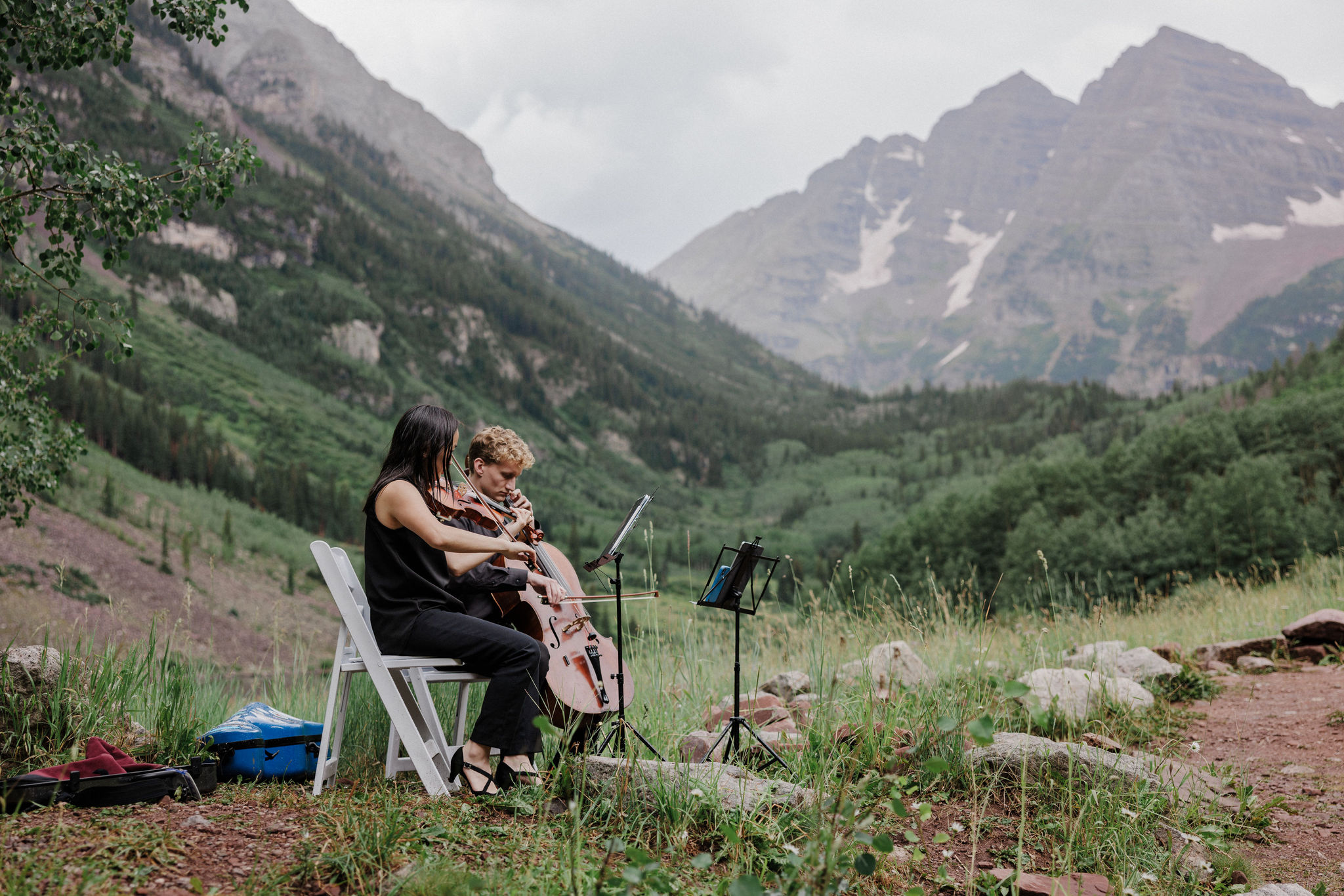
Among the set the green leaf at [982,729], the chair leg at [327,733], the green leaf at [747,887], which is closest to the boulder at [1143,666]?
the green leaf at [982,729]

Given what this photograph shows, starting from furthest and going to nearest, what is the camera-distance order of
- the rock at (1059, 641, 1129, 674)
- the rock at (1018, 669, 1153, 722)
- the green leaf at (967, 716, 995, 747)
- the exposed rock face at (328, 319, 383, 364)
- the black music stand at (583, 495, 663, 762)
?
the exposed rock face at (328, 319, 383, 364) < the rock at (1059, 641, 1129, 674) < the rock at (1018, 669, 1153, 722) < the black music stand at (583, 495, 663, 762) < the green leaf at (967, 716, 995, 747)

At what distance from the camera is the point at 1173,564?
3434cm

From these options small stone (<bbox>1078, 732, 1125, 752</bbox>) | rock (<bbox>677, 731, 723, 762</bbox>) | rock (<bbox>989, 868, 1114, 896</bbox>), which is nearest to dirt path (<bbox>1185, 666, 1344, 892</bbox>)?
small stone (<bbox>1078, 732, 1125, 752</bbox>)

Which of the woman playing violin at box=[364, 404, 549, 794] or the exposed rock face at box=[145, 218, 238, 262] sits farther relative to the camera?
the exposed rock face at box=[145, 218, 238, 262]

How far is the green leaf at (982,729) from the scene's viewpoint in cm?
211

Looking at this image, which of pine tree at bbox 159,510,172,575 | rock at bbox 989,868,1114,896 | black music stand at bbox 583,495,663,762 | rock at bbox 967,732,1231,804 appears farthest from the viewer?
pine tree at bbox 159,510,172,575

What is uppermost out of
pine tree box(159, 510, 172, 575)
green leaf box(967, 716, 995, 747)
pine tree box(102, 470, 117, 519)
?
green leaf box(967, 716, 995, 747)

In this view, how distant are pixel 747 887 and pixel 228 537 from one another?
238ft

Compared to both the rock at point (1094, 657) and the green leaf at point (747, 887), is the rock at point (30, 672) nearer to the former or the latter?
the green leaf at point (747, 887)

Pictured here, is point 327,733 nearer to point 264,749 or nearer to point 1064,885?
point 264,749

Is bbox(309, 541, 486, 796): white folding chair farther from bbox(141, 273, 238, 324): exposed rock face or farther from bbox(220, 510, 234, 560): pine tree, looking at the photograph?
bbox(141, 273, 238, 324): exposed rock face

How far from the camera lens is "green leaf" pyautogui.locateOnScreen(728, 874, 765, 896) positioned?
2217 mm

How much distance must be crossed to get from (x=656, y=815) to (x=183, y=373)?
11802cm

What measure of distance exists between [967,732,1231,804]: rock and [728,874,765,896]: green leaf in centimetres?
249
